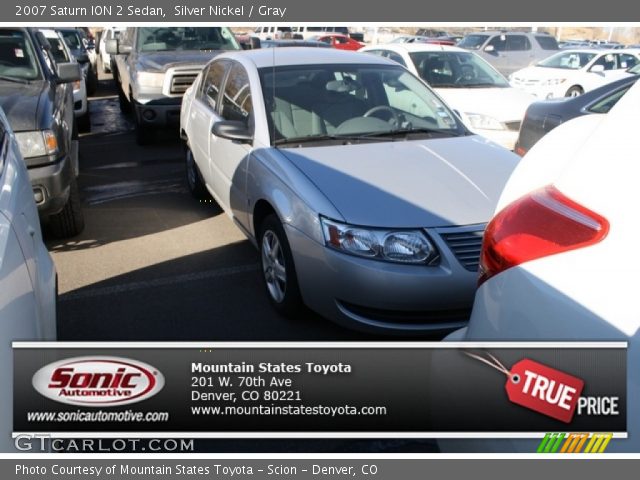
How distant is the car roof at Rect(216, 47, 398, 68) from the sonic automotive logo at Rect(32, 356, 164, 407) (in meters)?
3.57

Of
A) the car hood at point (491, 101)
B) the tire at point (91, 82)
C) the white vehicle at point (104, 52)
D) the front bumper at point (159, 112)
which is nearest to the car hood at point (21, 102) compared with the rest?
the front bumper at point (159, 112)

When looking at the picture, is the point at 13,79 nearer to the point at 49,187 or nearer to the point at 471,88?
the point at 49,187

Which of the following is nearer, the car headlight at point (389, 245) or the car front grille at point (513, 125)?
the car headlight at point (389, 245)

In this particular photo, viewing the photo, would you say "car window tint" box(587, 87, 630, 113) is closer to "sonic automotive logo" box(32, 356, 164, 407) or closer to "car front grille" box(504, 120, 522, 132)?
"car front grille" box(504, 120, 522, 132)

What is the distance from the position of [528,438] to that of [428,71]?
8.65m

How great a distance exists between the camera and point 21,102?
561 cm

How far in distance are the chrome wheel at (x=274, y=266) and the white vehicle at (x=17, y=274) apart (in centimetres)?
148

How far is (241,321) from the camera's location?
4.38 m

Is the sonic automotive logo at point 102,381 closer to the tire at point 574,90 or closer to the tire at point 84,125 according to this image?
the tire at point 84,125

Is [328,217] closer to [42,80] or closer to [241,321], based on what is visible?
[241,321]

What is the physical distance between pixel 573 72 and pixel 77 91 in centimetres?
1125

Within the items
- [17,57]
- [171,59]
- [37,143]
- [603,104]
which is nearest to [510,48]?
[171,59]

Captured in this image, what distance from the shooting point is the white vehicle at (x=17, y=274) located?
1.98m

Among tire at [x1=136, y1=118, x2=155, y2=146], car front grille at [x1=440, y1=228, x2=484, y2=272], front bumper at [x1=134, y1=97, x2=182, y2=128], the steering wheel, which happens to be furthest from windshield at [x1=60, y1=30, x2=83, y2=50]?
car front grille at [x1=440, y1=228, x2=484, y2=272]
